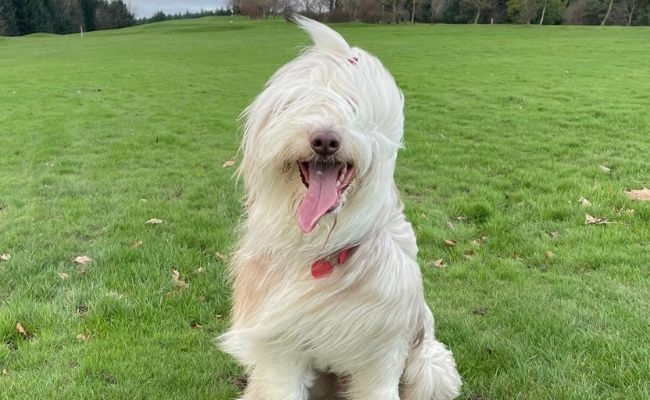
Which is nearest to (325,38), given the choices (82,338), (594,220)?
(82,338)

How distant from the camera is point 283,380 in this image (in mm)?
2816

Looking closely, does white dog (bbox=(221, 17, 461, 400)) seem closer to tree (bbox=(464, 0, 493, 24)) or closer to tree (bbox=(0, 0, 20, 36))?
tree (bbox=(464, 0, 493, 24))

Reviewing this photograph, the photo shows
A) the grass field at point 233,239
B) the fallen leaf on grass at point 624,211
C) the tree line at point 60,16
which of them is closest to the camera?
the grass field at point 233,239

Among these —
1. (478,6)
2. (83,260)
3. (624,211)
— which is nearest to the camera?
(83,260)

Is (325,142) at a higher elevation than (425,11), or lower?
lower

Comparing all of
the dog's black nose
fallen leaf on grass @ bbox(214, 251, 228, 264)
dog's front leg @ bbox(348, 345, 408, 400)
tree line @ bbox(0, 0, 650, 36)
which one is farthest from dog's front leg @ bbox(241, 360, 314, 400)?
tree line @ bbox(0, 0, 650, 36)

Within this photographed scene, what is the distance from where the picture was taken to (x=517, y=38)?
34.8m

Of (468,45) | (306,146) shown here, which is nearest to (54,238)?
(306,146)

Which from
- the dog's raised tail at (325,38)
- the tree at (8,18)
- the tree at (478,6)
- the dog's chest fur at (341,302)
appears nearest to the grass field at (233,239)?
the dog's raised tail at (325,38)

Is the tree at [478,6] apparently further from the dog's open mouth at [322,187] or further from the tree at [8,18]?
the dog's open mouth at [322,187]

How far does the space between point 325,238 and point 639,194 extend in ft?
18.7

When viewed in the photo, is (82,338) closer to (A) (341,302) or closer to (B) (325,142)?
(A) (341,302)

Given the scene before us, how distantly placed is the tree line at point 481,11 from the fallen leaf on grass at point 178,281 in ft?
163

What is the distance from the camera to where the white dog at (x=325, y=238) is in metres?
2.21
